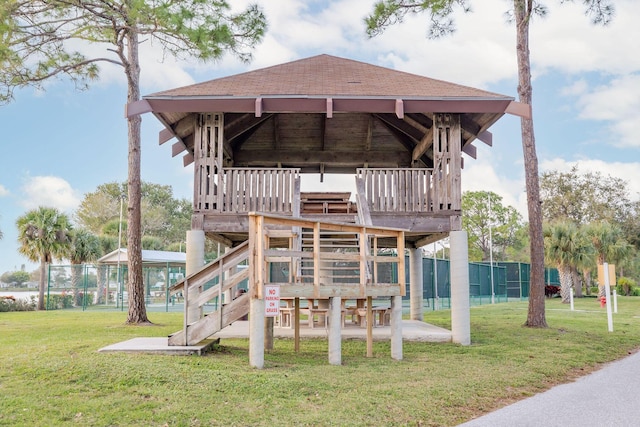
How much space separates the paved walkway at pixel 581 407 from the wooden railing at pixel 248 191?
20.3ft

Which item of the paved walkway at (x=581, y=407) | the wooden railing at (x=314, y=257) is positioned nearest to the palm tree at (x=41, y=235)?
the wooden railing at (x=314, y=257)

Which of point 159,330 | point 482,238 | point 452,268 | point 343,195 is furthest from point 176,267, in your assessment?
point 482,238

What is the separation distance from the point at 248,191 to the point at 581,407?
7.34 meters

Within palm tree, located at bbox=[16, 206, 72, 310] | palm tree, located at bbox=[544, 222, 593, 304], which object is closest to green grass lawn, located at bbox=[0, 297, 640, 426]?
palm tree, located at bbox=[16, 206, 72, 310]

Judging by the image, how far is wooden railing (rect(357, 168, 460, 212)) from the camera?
1188cm

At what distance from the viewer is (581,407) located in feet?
22.0

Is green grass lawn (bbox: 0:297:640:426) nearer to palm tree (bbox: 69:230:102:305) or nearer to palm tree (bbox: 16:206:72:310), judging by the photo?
palm tree (bbox: 16:206:72:310)

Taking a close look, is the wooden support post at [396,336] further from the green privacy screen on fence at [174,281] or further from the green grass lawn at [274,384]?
the green privacy screen on fence at [174,281]

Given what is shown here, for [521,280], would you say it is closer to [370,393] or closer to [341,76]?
[341,76]

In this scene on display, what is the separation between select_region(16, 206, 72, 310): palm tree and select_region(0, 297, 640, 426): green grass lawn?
64.6 feet

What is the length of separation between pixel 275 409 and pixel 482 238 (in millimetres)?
54272

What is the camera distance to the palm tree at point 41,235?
94.6 feet

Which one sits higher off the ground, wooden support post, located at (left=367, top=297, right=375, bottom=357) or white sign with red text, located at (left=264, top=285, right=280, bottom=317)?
white sign with red text, located at (left=264, top=285, right=280, bottom=317)

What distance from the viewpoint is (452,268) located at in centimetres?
1174
